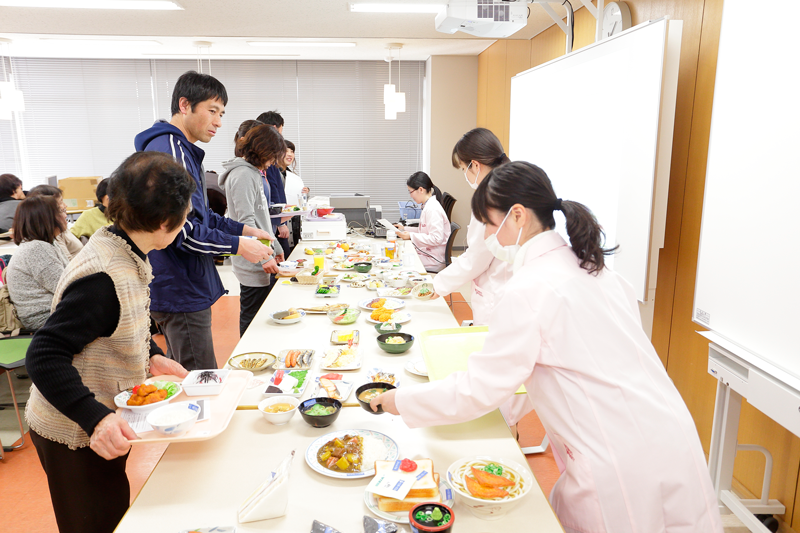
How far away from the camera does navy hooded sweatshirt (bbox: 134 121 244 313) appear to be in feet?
6.84

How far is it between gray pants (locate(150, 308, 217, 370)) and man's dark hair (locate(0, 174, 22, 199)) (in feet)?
14.0

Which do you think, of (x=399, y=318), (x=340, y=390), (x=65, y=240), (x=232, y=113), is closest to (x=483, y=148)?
(x=399, y=318)

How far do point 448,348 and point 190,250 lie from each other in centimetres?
115

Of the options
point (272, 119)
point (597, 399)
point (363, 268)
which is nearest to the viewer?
point (597, 399)

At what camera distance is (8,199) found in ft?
17.2

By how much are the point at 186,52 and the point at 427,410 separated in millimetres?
7591

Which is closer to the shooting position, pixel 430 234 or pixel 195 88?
pixel 195 88

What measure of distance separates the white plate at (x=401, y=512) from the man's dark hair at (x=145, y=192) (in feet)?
2.95

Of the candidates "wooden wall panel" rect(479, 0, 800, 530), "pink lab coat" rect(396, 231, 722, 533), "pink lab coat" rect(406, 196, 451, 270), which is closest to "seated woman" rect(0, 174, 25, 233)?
"pink lab coat" rect(406, 196, 451, 270)

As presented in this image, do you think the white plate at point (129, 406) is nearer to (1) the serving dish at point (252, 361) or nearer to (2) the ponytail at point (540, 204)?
(1) the serving dish at point (252, 361)

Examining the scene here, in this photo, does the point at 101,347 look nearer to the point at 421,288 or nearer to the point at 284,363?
the point at 284,363

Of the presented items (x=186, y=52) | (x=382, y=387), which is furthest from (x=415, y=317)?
(x=186, y=52)

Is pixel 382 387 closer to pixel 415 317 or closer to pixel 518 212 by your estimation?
pixel 518 212

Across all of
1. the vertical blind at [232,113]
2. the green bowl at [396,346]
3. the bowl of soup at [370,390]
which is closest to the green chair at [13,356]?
the green bowl at [396,346]
